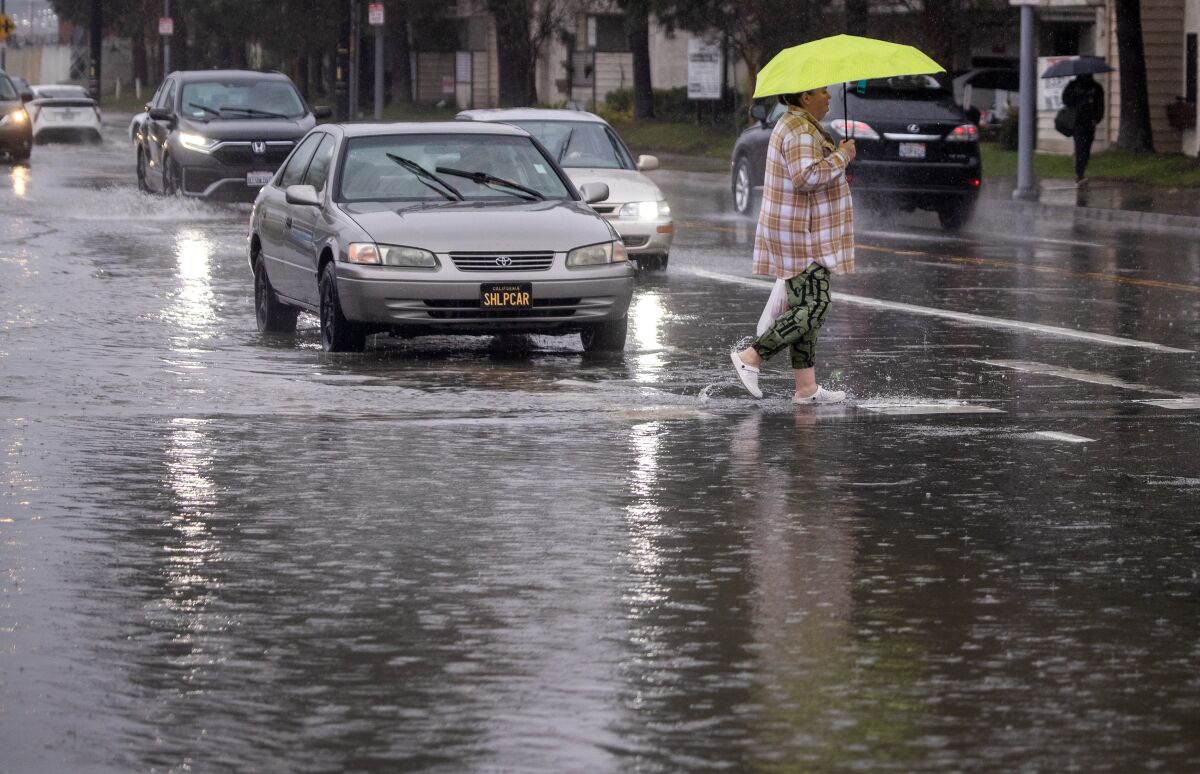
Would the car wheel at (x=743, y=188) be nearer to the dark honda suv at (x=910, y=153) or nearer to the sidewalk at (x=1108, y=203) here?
the dark honda suv at (x=910, y=153)

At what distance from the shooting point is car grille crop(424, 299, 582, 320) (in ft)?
45.0

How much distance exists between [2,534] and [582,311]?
607 cm

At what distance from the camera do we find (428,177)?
14938mm

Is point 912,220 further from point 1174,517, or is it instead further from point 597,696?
point 597,696

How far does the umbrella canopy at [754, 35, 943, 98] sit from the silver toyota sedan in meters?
2.29

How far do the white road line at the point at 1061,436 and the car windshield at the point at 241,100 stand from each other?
20396 millimetres

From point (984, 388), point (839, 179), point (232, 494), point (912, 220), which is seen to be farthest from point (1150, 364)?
point (912, 220)

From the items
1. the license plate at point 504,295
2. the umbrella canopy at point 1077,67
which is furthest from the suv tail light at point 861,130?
the license plate at point 504,295

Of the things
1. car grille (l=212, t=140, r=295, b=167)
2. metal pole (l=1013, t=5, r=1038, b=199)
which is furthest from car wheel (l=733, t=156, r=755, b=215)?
car grille (l=212, t=140, r=295, b=167)

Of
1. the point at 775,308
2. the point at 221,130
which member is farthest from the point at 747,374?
the point at 221,130

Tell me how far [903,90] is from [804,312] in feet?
57.1

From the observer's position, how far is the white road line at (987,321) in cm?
1485

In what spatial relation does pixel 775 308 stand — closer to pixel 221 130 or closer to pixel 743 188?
pixel 743 188

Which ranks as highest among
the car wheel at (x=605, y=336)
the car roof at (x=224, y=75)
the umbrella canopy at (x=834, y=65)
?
the car roof at (x=224, y=75)
